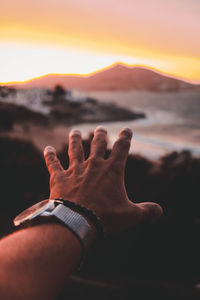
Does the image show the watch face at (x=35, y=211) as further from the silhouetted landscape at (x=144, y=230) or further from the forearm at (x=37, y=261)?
the silhouetted landscape at (x=144, y=230)

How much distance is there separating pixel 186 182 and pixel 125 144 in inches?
111

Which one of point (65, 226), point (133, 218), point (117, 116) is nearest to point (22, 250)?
point (65, 226)

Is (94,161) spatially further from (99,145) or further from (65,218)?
(65,218)

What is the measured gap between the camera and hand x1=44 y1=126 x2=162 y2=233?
0.86 meters

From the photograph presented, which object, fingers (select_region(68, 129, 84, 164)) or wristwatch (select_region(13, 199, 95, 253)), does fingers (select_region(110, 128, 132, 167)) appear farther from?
wristwatch (select_region(13, 199, 95, 253))

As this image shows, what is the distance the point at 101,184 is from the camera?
90 centimetres

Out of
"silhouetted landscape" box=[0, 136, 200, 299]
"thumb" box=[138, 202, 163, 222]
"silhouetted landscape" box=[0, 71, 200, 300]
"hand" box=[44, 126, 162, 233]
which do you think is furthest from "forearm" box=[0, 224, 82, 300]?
"silhouetted landscape" box=[0, 136, 200, 299]

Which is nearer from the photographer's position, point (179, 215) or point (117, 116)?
point (179, 215)

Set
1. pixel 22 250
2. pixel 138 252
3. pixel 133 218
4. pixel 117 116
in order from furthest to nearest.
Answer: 1. pixel 117 116
2. pixel 138 252
3. pixel 133 218
4. pixel 22 250

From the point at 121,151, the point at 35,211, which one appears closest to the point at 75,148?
the point at 121,151

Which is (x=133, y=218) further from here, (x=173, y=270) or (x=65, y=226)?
(x=173, y=270)

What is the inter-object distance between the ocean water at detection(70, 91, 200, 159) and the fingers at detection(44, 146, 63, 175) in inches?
90.2

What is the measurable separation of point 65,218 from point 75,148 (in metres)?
0.36

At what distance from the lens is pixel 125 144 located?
983 mm
